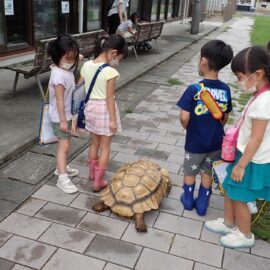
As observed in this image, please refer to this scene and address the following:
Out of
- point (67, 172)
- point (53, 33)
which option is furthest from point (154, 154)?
point (53, 33)

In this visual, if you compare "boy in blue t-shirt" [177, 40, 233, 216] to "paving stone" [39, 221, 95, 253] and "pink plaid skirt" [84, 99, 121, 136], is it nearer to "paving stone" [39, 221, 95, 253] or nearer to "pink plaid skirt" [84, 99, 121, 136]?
"pink plaid skirt" [84, 99, 121, 136]

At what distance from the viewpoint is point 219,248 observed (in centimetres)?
302

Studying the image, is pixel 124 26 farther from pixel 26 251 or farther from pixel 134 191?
pixel 26 251

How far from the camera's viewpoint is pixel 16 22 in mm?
8578

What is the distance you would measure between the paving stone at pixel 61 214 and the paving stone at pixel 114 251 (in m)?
0.31

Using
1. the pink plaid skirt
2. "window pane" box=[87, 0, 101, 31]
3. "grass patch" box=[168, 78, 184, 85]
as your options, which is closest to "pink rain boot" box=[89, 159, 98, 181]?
the pink plaid skirt

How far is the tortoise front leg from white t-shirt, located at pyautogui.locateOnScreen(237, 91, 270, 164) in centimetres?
100

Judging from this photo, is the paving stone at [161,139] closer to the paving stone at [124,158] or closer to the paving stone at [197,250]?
the paving stone at [124,158]

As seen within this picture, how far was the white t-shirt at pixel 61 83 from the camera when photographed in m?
3.38

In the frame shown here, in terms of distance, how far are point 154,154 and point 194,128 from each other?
1.52 metres

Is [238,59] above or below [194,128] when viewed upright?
above

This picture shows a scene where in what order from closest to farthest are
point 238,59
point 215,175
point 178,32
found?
point 238,59, point 215,175, point 178,32

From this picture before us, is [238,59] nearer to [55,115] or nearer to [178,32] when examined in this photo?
[55,115]

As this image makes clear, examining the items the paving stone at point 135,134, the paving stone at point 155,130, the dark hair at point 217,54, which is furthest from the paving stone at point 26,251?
the paving stone at point 155,130
